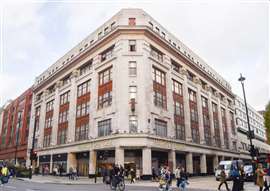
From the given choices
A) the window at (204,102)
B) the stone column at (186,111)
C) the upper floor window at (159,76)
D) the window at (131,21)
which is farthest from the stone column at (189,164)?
the window at (131,21)

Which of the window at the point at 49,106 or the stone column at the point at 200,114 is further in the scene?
the window at the point at 49,106

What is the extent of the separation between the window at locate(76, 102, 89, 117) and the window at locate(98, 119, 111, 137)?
4808 mm

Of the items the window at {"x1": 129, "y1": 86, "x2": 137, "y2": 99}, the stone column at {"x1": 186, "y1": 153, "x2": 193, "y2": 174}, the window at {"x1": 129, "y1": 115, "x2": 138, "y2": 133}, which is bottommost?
the stone column at {"x1": 186, "y1": 153, "x2": 193, "y2": 174}

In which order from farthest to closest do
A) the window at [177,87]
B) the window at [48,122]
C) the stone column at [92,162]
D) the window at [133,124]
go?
the window at [48,122] < the window at [177,87] < the stone column at [92,162] < the window at [133,124]

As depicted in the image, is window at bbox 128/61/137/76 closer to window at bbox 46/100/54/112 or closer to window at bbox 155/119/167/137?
window at bbox 155/119/167/137

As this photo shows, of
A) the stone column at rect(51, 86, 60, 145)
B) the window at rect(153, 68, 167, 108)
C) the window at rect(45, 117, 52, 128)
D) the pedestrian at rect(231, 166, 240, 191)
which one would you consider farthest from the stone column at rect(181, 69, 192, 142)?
the window at rect(45, 117, 52, 128)

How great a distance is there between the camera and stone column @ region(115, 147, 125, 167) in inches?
1182

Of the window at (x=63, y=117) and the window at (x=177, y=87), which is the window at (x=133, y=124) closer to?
the window at (x=177, y=87)

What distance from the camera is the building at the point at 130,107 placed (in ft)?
105

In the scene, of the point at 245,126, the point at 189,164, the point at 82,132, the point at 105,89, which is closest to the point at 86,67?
the point at 105,89

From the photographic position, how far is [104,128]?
34.3m

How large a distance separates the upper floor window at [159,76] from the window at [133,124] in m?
7.03

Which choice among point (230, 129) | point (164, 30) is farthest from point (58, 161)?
point (230, 129)

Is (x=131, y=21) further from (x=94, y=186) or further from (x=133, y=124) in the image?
(x=94, y=186)
